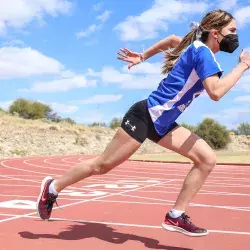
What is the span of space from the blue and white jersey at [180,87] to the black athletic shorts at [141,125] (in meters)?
0.05

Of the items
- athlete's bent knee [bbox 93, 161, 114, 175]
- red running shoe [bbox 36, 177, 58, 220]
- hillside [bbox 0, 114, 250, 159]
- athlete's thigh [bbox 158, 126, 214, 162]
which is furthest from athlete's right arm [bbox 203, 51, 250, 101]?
hillside [bbox 0, 114, 250, 159]

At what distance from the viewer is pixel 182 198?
4234 mm

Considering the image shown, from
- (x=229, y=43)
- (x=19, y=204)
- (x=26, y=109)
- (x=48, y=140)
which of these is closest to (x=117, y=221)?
A: (x=19, y=204)

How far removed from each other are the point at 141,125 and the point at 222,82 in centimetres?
83

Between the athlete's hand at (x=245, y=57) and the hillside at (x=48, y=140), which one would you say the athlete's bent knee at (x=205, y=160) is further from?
the hillside at (x=48, y=140)

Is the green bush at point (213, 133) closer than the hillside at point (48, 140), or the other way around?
the hillside at point (48, 140)

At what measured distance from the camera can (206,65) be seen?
3.88 m

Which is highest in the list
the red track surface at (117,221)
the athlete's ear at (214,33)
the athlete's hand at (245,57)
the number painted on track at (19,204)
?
the athlete's ear at (214,33)

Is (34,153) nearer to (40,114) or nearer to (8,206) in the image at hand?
(8,206)

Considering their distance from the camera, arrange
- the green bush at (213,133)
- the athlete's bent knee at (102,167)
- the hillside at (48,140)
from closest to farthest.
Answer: the athlete's bent knee at (102,167)
the hillside at (48,140)
the green bush at (213,133)

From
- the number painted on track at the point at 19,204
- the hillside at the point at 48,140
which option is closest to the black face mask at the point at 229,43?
the number painted on track at the point at 19,204

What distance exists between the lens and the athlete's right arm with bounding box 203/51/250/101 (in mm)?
3801

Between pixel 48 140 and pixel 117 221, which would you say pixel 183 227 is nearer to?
pixel 117 221

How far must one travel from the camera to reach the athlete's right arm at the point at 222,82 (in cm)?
380
